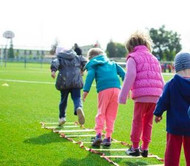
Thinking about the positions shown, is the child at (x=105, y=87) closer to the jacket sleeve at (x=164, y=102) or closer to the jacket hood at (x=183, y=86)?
the jacket sleeve at (x=164, y=102)

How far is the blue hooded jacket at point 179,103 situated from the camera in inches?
167

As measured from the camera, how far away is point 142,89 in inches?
216

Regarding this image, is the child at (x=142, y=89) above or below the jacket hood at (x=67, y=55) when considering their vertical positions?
below

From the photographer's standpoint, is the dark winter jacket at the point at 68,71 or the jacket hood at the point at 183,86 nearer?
the jacket hood at the point at 183,86

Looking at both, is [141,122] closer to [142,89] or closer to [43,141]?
[142,89]

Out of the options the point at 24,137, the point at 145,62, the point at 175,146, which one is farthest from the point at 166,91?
the point at 24,137

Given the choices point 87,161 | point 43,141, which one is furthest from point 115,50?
point 87,161

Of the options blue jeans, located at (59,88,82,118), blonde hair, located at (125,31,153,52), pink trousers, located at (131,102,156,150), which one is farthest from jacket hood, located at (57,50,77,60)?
pink trousers, located at (131,102,156,150)

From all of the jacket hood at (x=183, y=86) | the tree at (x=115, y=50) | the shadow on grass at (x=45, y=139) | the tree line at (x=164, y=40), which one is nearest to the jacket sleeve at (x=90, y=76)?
the shadow on grass at (x=45, y=139)

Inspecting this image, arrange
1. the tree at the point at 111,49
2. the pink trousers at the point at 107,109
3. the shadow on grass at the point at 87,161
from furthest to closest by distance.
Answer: the tree at the point at 111,49 → the pink trousers at the point at 107,109 → the shadow on grass at the point at 87,161

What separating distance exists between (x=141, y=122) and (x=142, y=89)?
0.48m

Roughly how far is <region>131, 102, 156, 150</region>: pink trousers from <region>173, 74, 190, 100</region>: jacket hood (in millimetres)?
1301

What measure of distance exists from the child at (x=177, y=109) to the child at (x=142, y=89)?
3.61ft

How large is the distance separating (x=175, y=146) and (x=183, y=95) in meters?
0.58
